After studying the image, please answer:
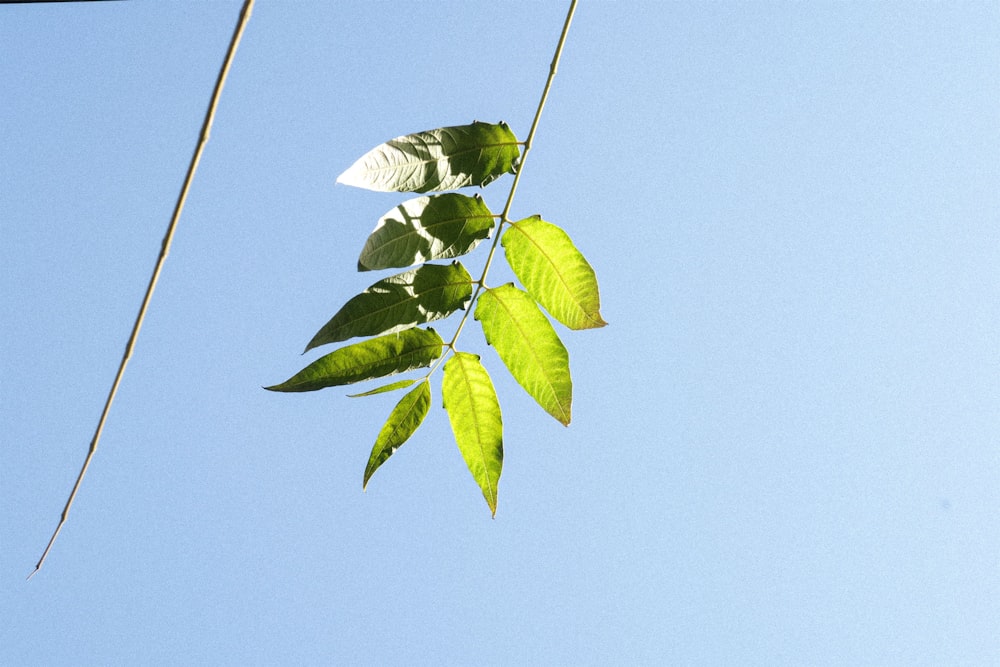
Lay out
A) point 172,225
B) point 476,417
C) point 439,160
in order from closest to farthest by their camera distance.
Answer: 1. point 172,225
2. point 439,160
3. point 476,417

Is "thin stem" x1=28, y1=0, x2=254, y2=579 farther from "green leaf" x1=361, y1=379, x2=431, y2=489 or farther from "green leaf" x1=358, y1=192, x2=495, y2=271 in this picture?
"green leaf" x1=361, y1=379, x2=431, y2=489

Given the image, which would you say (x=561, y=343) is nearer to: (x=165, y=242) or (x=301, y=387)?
(x=301, y=387)

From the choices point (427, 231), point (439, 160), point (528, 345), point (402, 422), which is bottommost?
point (402, 422)

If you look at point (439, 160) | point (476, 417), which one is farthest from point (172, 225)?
point (476, 417)

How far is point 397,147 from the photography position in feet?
3.99

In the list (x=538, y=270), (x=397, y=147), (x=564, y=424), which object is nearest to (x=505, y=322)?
(x=538, y=270)

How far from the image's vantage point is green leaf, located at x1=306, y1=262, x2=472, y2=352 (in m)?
1.23

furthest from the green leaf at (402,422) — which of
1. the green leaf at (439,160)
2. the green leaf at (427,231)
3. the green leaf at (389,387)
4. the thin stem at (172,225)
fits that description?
the thin stem at (172,225)

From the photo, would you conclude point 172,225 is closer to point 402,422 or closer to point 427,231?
point 427,231

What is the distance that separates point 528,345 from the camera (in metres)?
1.35

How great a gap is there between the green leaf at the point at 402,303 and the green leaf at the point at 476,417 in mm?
106

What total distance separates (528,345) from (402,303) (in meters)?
0.21

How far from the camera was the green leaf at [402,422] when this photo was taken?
144 centimetres

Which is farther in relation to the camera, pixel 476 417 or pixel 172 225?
pixel 476 417
